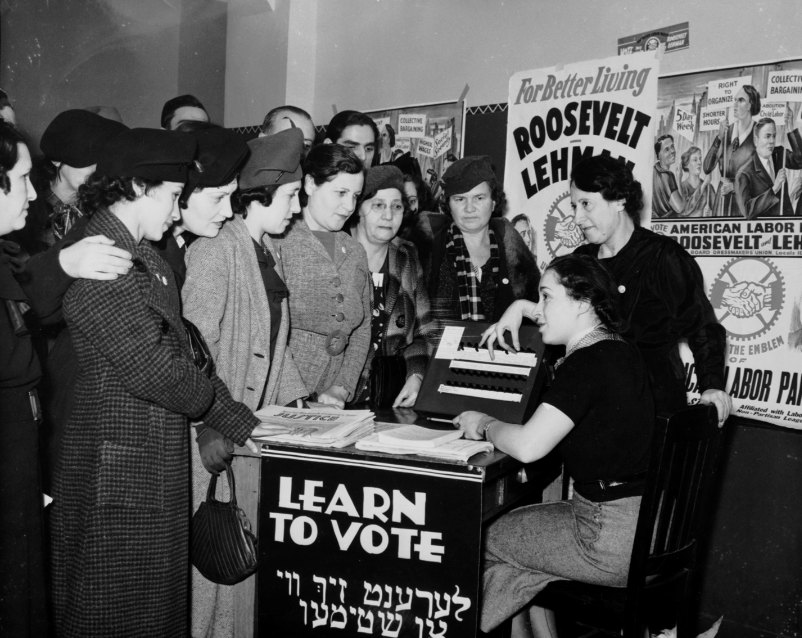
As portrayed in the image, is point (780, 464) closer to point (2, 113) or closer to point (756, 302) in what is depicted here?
point (756, 302)

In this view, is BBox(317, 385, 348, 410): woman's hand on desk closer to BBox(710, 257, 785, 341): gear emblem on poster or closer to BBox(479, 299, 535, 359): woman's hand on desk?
BBox(479, 299, 535, 359): woman's hand on desk

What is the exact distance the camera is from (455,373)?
2.67 m

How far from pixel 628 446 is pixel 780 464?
139 cm

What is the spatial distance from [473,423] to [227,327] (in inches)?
32.3

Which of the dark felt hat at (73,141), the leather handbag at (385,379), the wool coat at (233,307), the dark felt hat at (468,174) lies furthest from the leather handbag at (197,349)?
the dark felt hat at (468,174)

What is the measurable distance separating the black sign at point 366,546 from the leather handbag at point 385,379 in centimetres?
94

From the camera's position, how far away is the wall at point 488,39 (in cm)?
332

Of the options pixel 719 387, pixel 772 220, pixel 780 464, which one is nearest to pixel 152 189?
pixel 719 387

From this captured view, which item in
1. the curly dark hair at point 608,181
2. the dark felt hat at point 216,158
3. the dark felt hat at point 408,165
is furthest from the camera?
the dark felt hat at point 408,165

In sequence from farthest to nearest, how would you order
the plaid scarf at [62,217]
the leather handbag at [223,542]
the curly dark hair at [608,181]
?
1. the curly dark hair at [608,181]
2. the plaid scarf at [62,217]
3. the leather handbag at [223,542]

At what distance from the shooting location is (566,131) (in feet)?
12.7

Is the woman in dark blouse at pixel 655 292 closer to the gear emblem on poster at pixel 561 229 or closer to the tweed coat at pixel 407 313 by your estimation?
the tweed coat at pixel 407 313

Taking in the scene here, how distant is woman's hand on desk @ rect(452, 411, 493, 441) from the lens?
2.33 metres

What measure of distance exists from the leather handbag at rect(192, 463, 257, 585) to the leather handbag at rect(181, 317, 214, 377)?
0.30 meters
